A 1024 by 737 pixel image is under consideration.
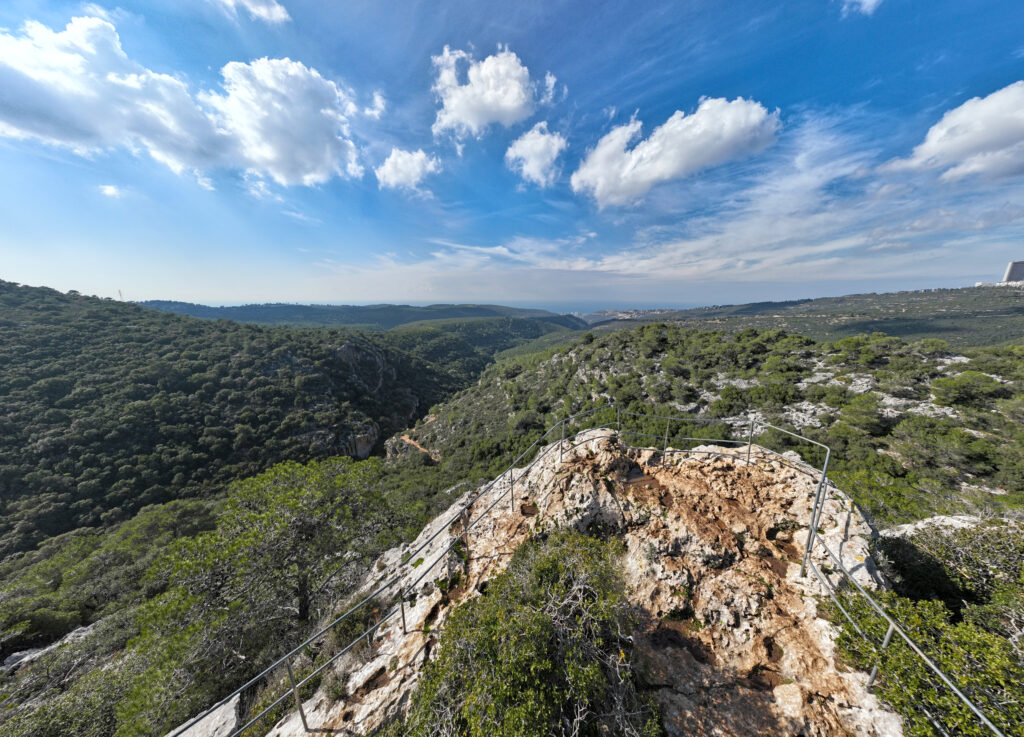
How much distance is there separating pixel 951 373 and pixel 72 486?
10765cm

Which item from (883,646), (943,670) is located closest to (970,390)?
→ (943,670)

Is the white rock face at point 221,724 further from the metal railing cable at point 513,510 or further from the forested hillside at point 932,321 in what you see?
the forested hillside at point 932,321

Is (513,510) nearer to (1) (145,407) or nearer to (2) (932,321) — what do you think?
(1) (145,407)

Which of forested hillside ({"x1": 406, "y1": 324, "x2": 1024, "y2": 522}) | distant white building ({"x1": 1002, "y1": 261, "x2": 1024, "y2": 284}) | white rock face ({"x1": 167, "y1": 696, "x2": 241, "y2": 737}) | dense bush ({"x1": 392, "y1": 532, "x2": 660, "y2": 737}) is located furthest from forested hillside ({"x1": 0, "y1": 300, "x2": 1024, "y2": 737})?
distant white building ({"x1": 1002, "y1": 261, "x2": 1024, "y2": 284})

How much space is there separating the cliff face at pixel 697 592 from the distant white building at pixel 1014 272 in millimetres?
329999

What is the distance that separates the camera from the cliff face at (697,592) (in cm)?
577

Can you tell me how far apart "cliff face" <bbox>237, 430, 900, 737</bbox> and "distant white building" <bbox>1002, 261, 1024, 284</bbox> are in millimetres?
329999

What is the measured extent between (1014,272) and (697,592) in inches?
13474

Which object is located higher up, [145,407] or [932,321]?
[932,321]

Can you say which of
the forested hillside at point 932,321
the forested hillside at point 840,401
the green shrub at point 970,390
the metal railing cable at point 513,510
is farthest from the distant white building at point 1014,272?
the metal railing cable at point 513,510

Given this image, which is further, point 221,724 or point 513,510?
point 513,510

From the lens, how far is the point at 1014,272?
184m

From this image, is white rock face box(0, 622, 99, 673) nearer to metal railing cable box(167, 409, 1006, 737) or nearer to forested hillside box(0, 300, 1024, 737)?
forested hillside box(0, 300, 1024, 737)

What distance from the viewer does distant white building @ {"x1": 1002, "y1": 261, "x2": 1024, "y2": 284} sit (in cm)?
18288
